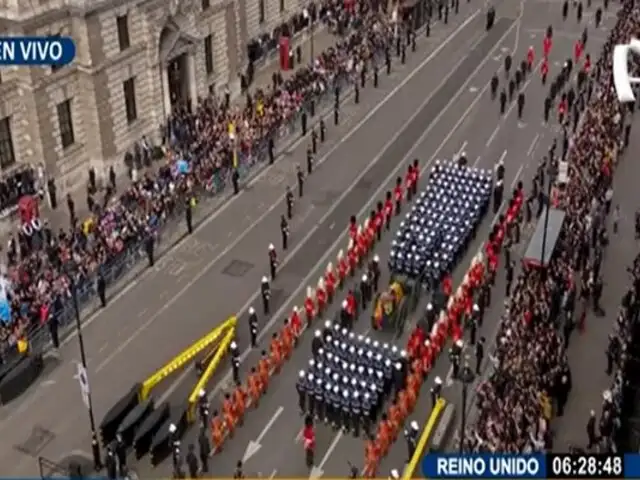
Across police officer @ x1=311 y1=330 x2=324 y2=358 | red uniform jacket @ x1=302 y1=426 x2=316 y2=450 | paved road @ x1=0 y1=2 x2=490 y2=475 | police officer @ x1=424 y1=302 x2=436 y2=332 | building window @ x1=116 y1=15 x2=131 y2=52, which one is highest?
building window @ x1=116 y1=15 x2=131 y2=52

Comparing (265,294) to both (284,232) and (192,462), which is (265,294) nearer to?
(284,232)

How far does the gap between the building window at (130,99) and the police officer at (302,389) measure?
1987 centimetres

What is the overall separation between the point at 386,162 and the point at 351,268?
10.2m

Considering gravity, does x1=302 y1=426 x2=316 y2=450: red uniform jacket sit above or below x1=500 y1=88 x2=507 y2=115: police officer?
below

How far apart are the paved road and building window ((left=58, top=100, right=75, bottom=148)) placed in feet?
24.3

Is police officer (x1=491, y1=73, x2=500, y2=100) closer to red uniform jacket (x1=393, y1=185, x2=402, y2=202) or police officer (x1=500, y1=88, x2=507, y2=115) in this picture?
police officer (x1=500, y1=88, x2=507, y2=115)

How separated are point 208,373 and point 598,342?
41.3 ft

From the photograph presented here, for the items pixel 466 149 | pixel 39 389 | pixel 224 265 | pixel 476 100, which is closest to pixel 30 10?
pixel 224 265

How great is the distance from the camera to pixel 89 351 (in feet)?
111

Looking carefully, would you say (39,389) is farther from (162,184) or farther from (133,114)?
(133,114)

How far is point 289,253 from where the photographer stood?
3916 centimetres

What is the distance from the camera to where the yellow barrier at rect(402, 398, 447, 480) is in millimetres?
27219

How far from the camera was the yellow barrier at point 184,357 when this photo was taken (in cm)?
3027

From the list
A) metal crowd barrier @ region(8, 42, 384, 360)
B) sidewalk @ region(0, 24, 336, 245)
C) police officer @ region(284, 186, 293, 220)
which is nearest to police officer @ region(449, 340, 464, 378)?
police officer @ region(284, 186, 293, 220)
